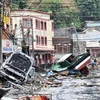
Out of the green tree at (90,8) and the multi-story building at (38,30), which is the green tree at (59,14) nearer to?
the green tree at (90,8)

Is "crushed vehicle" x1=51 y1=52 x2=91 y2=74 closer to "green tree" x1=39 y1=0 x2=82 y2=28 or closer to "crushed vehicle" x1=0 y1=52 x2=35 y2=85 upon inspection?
"crushed vehicle" x1=0 y1=52 x2=35 y2=85

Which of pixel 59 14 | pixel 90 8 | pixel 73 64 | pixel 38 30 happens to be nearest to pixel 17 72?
pixel 73 64

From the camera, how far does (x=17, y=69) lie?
91.0 feet

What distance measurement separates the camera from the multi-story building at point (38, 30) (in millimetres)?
60062

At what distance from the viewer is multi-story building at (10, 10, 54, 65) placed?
60062 millimetres

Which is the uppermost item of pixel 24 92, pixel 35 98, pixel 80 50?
pixel 35 98

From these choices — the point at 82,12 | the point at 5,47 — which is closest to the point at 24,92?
the point at 5,47

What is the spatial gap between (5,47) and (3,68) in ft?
14.2

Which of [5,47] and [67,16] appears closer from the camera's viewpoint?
[5,47]

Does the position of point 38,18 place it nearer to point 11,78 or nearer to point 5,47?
point 5,47

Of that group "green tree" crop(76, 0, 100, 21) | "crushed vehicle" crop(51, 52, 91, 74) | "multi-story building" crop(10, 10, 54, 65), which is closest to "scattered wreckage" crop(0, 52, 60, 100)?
"crushed vehicle" crop(51, 52, 91, 74)

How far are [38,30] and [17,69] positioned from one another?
37.1 meters

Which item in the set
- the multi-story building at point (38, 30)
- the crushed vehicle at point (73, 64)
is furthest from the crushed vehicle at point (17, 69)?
the multi-story building at point (38, 30)

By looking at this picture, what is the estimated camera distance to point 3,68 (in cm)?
2764
